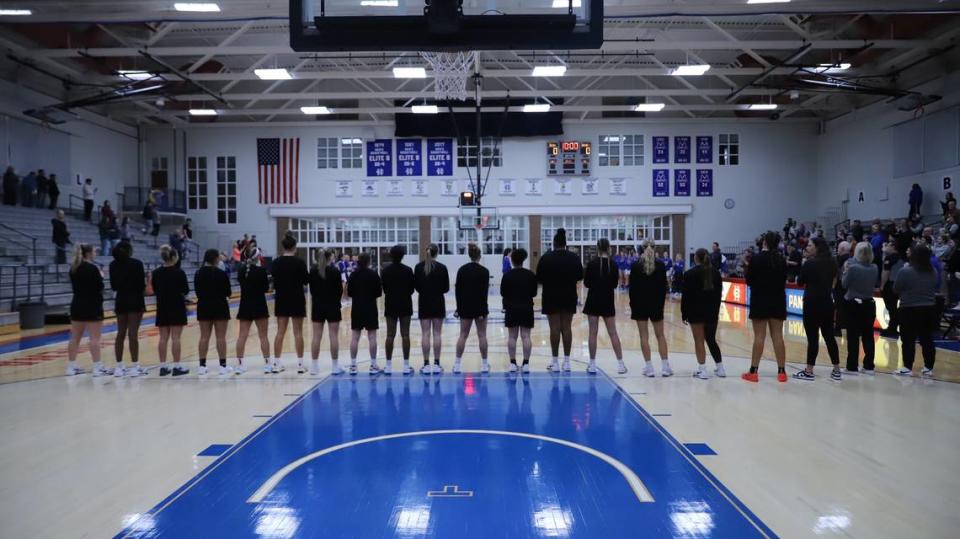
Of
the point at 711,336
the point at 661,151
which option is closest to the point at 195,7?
the point at 711,336

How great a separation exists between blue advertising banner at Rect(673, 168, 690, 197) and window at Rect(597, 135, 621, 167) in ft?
9.26

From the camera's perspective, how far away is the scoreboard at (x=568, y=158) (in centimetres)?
2712

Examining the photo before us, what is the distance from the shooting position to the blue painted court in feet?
10.9

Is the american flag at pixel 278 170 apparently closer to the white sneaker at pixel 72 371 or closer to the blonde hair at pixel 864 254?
the white sneaker at pixel 72 371

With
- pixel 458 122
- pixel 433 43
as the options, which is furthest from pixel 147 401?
pixel 458 122

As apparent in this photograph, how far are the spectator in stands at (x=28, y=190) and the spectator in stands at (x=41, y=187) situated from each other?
15 centimetres

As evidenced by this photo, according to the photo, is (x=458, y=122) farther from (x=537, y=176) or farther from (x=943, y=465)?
(x=943, y=465)

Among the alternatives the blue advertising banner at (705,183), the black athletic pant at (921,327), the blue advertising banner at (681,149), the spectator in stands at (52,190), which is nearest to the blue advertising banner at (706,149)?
the blue advertising banner at (705,183)

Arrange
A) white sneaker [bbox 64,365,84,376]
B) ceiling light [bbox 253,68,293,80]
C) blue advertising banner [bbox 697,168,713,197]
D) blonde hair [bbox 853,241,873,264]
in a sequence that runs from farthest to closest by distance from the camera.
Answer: blue advertising banner [bbox 697,168,713,197] → ceiling light [bbox 253,68,293,80] → white sneaker [bbox 64,365,84,376] → blonde hair [bbox 853,241,873,264]

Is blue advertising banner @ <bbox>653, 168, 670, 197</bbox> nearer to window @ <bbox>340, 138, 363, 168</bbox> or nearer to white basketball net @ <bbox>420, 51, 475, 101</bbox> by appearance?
white basketball net @ <bbox>420, 51, 475, 101</bbox>

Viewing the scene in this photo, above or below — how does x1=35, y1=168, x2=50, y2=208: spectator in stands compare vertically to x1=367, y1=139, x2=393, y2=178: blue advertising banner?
below

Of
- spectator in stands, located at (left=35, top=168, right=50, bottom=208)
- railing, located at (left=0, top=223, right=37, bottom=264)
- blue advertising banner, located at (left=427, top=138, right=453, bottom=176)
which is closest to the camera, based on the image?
railing, located at (left=0, top=223, right=37, bottom=264)

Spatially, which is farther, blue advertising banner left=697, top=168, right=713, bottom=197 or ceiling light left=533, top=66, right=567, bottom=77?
blue advertising banner left=697, top=168, right=713, bottom=197

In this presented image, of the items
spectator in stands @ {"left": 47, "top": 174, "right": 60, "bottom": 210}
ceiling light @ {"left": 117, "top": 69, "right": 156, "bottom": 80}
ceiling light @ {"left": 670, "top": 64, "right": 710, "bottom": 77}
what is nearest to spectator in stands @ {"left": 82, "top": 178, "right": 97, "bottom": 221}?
spectator in stands @ {"left": 47, "top": 174, "right": 60, "bottom": 210}
